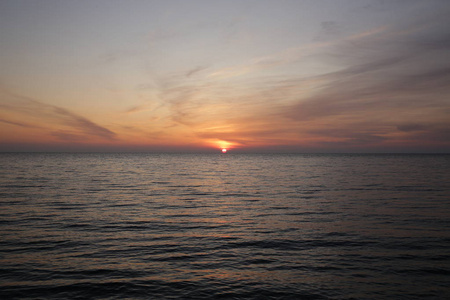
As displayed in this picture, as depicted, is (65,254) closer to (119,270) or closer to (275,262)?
(119,270)

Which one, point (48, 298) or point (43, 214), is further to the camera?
point (43, 214)

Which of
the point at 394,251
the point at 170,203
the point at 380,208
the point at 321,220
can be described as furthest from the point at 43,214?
the point at 380,208

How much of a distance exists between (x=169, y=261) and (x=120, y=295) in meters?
3.82

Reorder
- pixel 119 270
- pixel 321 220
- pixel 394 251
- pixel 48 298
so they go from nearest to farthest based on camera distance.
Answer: pixel 48 298 < pixel 119 270 < pixel 394 251 < pixel 321 220

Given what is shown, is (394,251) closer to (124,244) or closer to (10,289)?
(124,244)

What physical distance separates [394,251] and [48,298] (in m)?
16.7

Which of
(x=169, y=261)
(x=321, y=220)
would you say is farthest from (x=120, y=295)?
(x=321, y=220)

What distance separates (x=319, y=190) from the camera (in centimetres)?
4428

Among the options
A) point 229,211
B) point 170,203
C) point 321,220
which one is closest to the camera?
point 321,220

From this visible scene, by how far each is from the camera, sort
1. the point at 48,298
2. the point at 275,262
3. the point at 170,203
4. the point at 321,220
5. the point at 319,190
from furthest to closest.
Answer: the point at 319,190 < the point at 170,203 < the point at 321,220 < the point at 275,262 < the point at 48,298

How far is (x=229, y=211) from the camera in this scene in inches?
1156

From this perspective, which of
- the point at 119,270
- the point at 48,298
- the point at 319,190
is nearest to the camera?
the point at 48,298

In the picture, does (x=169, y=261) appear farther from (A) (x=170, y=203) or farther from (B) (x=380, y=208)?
(B) (x=380, y=208)

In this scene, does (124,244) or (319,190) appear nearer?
(124,244)
